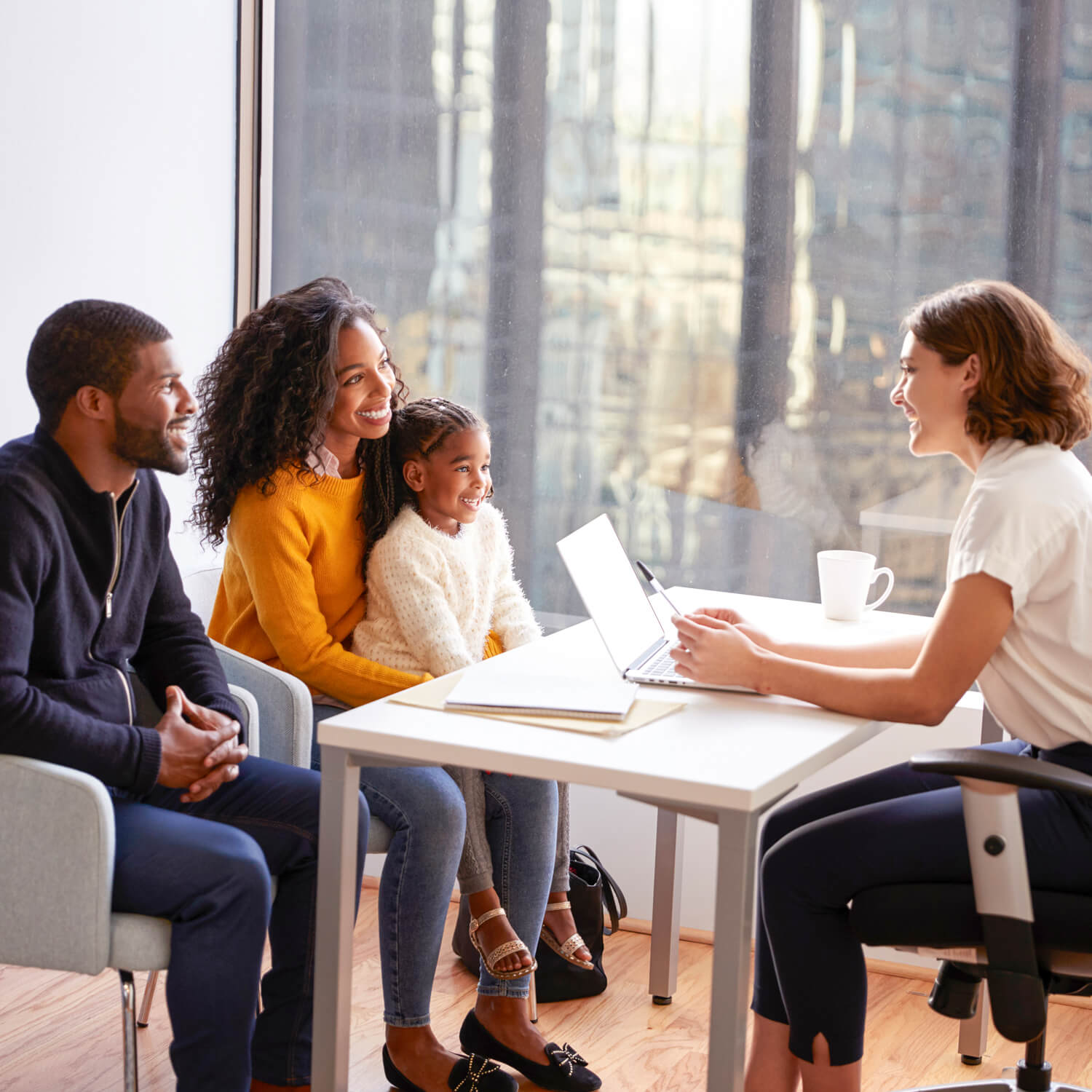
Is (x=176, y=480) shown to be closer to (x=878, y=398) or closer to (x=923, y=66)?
(x=878, y=398)

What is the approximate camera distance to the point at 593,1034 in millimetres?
2330

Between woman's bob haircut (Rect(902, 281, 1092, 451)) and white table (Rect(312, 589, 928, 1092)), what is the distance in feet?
1.43

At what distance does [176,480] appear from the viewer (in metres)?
3.00

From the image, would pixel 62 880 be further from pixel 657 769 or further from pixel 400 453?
pixel 400 453

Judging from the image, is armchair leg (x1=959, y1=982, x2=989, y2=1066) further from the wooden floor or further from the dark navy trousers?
the dark navy trousers

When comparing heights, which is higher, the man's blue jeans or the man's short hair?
the man's short hair

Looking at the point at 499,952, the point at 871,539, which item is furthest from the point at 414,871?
the point at 871,539

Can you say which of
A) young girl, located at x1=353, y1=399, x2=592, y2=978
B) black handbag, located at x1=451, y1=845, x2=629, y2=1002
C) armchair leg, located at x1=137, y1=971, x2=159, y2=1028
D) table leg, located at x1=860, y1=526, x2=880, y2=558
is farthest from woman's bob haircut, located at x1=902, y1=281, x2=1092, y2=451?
armchair leg, located at x1=137, y1=971, x2=159, y2=1028

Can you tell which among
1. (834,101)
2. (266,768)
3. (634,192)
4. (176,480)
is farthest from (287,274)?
(266,768)

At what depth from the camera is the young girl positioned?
2.12 meters

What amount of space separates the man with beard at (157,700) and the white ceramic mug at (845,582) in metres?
0.95

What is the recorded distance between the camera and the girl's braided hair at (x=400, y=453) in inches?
90.0

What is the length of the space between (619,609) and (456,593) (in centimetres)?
35

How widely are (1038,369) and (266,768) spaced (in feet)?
3.96
